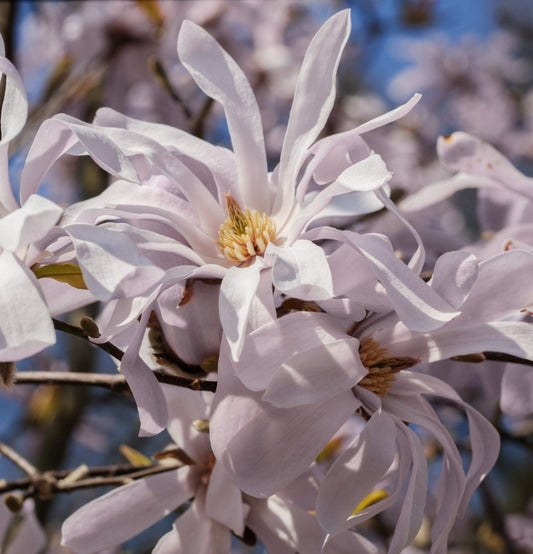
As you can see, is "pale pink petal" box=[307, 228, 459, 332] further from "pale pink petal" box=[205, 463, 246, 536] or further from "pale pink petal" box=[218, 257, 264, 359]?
"pale pink petal" box=[205, 463, 246, 536]

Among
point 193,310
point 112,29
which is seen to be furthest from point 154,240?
point 112,29

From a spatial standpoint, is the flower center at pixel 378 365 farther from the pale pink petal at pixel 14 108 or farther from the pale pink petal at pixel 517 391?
the pale pink petal at pixel 14 108

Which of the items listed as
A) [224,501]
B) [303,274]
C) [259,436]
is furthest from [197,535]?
[303,274]

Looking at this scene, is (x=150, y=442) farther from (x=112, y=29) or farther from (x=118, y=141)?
(x=118, y=141)

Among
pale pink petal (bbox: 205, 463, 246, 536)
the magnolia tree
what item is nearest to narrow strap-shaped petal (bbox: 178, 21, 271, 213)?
the magnolia tree

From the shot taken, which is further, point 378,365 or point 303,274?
point 378,365

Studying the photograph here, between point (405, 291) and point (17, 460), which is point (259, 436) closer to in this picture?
point (405, 291)
